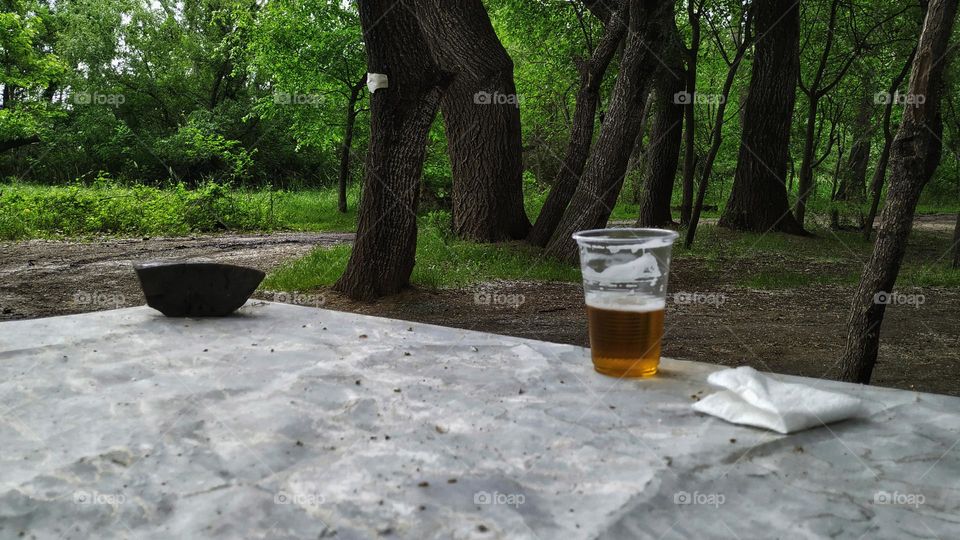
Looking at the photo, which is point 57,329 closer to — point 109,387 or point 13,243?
point 109,387

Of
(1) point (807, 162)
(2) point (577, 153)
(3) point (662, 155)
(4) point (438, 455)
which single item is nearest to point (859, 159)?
(1) point (807, 162)

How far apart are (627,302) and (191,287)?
72.0 inches

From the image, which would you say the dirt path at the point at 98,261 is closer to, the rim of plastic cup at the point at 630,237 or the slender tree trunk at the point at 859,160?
the rim of plastic cup at the point at 630,237

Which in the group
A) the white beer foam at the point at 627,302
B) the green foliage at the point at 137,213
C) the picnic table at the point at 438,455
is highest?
A: the white beer foam at the point at 627,302

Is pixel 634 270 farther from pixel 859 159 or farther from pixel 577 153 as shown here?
pixel 859 159

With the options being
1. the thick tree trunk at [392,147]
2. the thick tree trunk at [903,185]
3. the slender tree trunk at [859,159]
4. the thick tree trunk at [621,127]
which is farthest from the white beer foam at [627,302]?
the slender tree trunk at [859,159]

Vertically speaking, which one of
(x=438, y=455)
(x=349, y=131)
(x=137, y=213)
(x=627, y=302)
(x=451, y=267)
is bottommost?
(x=451, y=267)

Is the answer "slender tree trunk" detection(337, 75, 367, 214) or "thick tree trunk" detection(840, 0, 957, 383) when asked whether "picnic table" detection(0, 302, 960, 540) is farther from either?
"slender tree trunk" detection(337, 75, 367, 214)

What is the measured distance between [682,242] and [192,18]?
24.1 m

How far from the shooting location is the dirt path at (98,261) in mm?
6488

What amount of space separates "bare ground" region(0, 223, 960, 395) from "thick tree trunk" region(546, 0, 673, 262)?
1.18 m

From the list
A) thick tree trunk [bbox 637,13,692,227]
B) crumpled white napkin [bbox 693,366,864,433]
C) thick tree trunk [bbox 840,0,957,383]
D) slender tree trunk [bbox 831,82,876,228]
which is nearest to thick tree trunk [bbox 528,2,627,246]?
thick tree trunk [bbox 637,13,692,227]

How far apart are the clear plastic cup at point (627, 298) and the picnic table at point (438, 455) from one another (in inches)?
3.1

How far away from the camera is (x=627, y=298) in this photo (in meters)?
1.92
